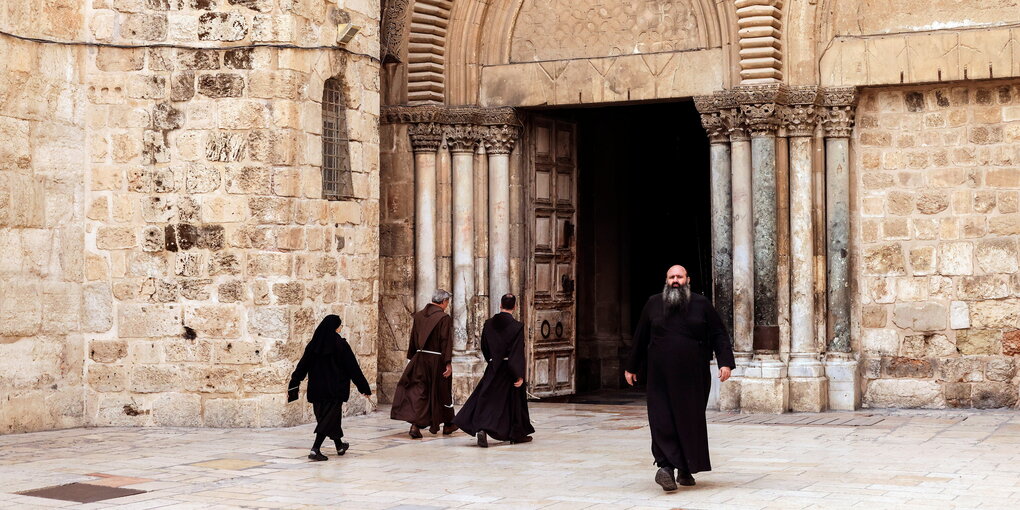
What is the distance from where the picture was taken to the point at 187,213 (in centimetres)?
1200

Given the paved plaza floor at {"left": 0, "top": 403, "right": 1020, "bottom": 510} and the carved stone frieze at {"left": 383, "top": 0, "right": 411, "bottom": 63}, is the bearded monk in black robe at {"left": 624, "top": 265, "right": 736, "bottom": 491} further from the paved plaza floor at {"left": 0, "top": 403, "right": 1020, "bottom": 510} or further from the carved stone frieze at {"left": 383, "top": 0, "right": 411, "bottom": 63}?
the carved stone frieze at {"left": 383, "top": 0, "right": 411, "bottom": 63}

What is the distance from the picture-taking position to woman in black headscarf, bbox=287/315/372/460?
32.6ft

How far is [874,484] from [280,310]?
5.77 metres

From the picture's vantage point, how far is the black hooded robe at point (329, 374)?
9945 millimetres

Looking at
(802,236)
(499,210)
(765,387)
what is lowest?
(765,387)

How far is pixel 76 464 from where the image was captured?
958cm

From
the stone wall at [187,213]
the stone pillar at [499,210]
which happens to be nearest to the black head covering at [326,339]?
the stone wall at [187,213]

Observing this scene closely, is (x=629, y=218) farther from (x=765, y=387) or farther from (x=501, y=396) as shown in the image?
(x=501, y=396)

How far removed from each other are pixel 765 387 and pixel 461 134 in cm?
423

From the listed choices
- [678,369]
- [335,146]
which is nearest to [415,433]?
[335,146]

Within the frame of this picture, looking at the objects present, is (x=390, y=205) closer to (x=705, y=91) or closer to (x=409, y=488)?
(x=705, y=91)

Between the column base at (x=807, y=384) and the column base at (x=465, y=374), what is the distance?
3319 mm

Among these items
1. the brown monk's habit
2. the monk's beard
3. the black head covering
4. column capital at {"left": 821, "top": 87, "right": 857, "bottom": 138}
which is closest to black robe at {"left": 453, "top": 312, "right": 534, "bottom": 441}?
the brown monk's habit

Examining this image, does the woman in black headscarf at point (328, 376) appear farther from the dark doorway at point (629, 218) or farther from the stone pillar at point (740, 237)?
the dark doorway at point (629, 218)
